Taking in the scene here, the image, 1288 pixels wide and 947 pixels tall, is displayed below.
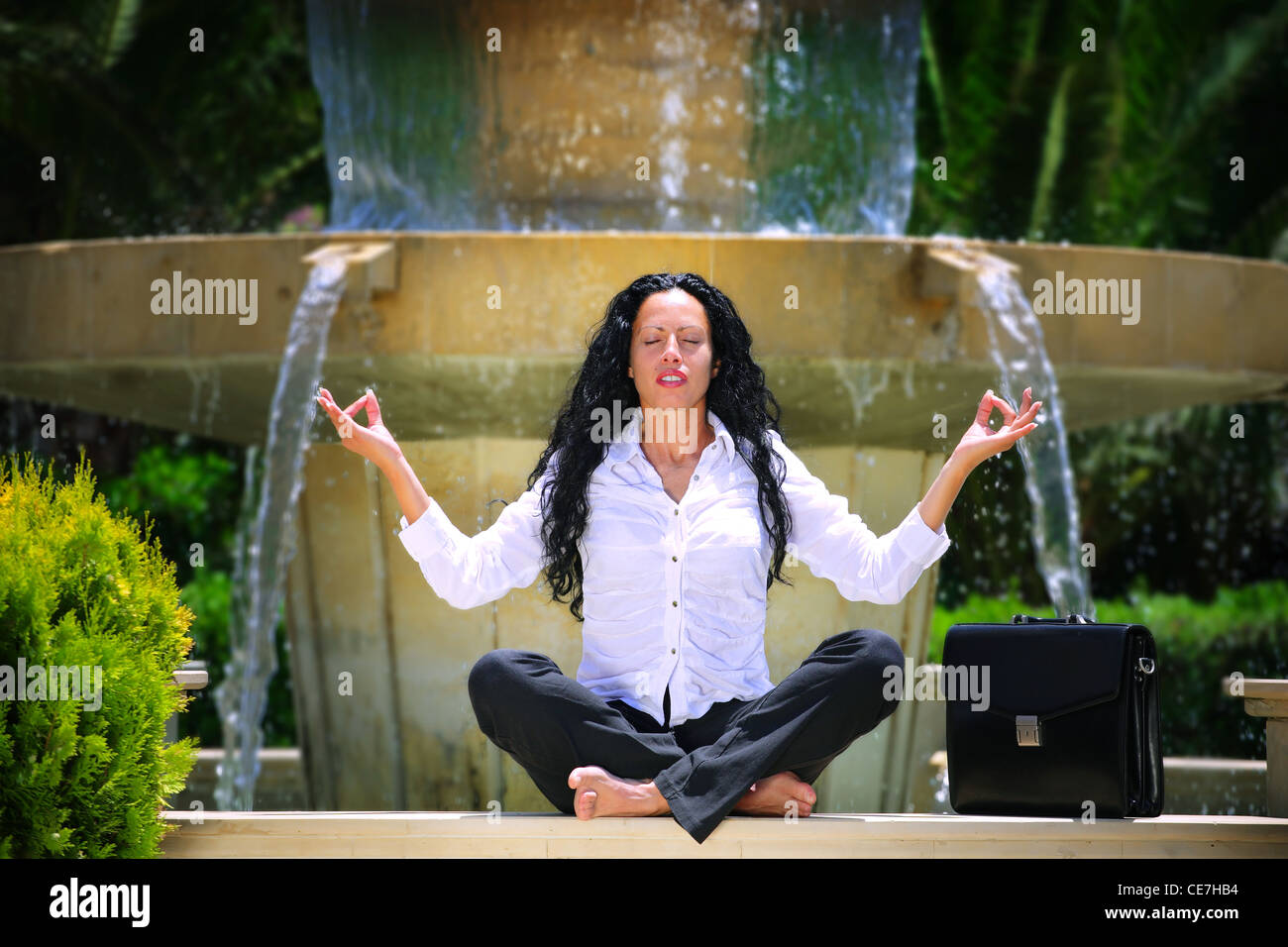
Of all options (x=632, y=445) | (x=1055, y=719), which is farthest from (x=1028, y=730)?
(x=632, y=445)

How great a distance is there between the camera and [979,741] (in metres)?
3.72

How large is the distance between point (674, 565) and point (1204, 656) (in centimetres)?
846

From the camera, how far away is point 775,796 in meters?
3.52

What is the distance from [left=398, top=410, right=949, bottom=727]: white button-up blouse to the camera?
370 cm

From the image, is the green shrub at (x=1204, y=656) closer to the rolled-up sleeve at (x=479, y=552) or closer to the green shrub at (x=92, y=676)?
the rolled-up sleeve at (x=479, y=552)

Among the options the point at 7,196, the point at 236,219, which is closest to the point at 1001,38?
the point at 236,219

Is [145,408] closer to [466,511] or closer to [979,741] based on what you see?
[466,511]

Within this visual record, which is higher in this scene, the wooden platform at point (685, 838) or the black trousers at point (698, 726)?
the black trousers at point (698, 726)

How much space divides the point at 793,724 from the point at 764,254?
1976 mm

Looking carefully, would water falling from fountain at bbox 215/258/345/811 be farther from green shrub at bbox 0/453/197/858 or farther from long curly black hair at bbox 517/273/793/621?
green shrub at bbox 0/453/197/858

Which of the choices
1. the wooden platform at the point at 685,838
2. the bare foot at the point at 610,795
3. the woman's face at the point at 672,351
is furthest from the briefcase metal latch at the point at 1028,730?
the woman's face at the point at 672,351

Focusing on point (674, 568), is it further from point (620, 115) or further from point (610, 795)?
point (620, 115)

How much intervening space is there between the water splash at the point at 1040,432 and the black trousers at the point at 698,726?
73.1 inches

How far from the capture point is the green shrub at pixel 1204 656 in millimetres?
10641
